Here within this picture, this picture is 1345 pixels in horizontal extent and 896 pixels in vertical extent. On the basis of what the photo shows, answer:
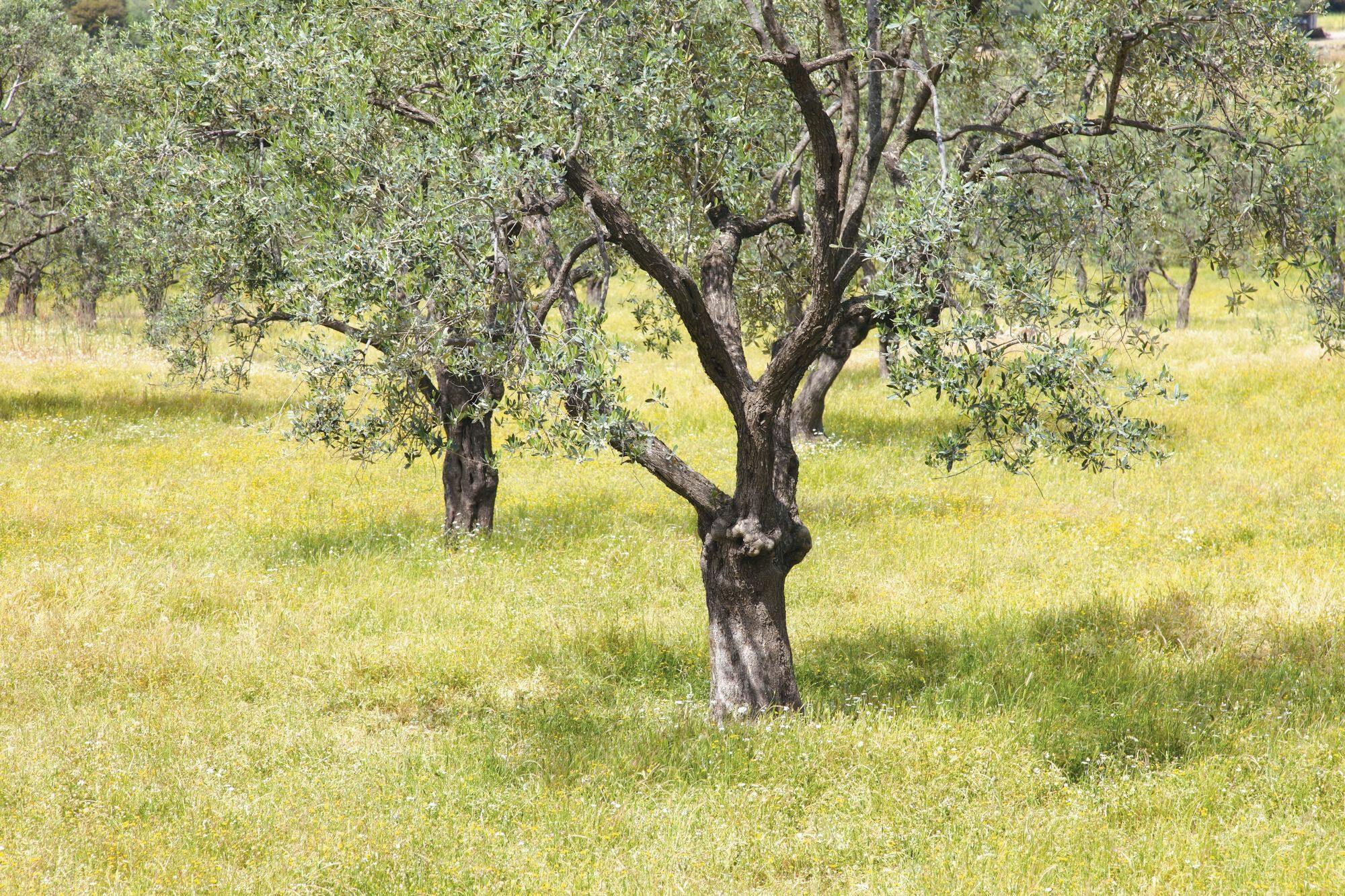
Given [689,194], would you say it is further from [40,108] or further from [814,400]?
[40,108]

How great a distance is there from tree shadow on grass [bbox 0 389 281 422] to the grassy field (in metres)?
6.28

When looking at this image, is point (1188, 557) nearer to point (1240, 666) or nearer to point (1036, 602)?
point (1036, 602)

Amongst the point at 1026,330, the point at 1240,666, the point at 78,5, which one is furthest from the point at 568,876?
the point at 78,5

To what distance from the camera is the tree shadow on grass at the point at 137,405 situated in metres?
25.6

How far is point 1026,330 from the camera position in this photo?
27.1 ft

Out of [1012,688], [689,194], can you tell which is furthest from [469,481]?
[1012,688]

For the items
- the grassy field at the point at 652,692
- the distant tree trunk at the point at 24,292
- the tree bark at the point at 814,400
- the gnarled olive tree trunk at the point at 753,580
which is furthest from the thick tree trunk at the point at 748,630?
the distant tree trunk at the point at 24,292

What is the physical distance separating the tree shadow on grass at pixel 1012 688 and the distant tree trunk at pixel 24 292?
25.9 metres

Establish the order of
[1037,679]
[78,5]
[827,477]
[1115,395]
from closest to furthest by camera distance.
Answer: [1037,679] < [827,477] < [1115,395] < [78,5]

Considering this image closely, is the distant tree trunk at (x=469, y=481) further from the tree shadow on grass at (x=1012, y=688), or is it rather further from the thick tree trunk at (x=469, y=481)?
the tree shadow on grass at (x=1012, y=688)

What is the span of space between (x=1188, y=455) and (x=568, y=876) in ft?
57.2

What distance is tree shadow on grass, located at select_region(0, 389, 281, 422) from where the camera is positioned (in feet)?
84.0

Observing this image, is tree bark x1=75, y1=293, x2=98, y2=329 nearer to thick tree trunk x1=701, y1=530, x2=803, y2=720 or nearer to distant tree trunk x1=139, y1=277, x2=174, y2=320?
distant tree trunk x1=139, y1=277, x2=174, y2=320

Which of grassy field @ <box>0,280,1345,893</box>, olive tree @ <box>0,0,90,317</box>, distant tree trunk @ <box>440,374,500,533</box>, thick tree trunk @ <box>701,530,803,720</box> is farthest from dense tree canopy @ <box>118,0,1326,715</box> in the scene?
olive tree @ <box>0,0,90,317</box>
